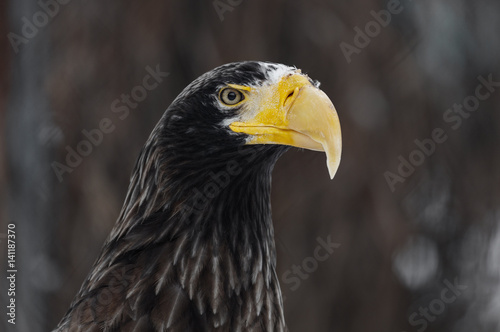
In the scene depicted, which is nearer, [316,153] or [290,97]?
[290,97]

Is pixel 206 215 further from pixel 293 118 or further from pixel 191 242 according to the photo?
pixel 293 118

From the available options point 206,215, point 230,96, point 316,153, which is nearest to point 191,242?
point 206,215

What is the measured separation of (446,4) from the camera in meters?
3.17

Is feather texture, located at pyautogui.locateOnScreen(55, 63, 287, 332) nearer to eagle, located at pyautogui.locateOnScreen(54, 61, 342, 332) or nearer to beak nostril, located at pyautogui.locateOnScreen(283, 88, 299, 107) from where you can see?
eagle, located at pyautogui.locateOnScreen(54, 61, 342, 332)

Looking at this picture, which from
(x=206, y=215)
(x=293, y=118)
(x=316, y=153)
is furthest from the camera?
(x=316, y=153)

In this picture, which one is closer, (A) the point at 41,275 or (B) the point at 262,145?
(B) the point at 262,145

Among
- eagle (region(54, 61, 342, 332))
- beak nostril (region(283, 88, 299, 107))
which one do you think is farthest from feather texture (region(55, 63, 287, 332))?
beak nostril (region(283, 88, 299, 107))

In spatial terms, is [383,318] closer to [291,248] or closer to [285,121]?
[291,248]

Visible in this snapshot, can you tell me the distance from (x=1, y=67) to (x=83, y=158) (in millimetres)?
604

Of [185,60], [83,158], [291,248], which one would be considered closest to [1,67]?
[83,158]

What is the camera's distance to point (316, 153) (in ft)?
10.1

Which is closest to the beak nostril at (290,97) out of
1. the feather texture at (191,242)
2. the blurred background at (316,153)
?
the feather texture at (191,242)

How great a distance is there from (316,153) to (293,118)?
1578 mm

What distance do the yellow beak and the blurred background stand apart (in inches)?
56.3
